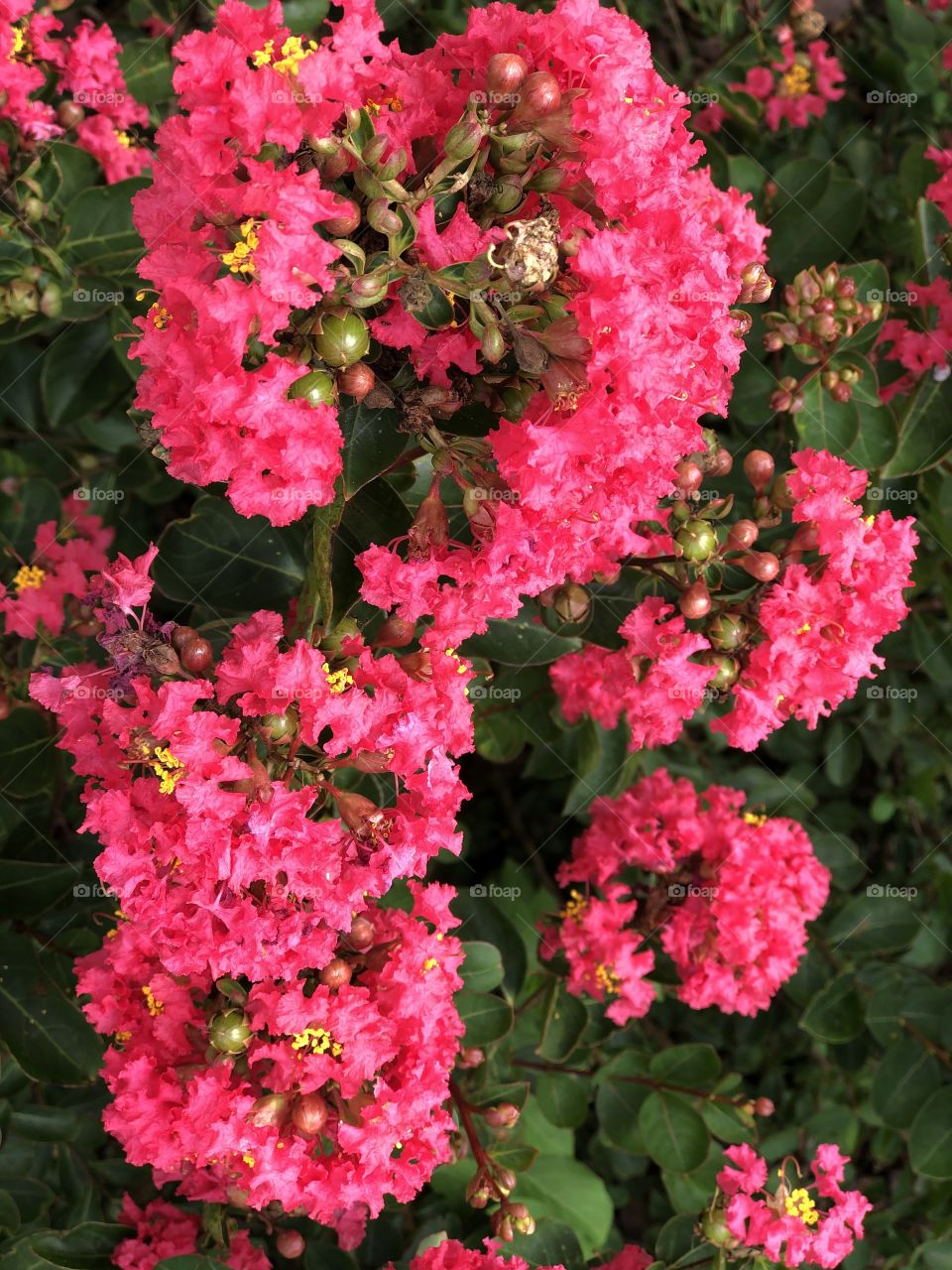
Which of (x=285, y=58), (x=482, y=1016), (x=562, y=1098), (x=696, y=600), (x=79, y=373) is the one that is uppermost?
(x=285, y=58)

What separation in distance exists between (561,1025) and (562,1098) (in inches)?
9.1

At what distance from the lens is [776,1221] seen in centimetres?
206

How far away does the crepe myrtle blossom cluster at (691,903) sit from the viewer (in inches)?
94.1

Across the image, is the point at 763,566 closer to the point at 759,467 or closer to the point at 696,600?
the point at 696,600

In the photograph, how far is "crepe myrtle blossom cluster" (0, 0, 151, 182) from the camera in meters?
2.20

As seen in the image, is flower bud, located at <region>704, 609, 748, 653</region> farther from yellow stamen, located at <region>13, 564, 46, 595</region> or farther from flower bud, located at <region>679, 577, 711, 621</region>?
yellow stamen, located at <region>13, 564, 46, 595</region>

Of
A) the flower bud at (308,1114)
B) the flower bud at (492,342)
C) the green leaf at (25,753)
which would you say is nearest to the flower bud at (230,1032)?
the flower bud at (308,1114)

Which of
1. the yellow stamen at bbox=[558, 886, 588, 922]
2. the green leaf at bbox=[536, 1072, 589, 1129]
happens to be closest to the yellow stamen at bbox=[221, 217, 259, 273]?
the yellow stamen at bbox=[558, 886, 588, 922]

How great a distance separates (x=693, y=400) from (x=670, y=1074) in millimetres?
1765

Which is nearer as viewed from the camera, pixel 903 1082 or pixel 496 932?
pixel 496 932

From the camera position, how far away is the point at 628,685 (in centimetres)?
207

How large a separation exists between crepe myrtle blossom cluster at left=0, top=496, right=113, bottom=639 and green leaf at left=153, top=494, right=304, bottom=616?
0.93 feet

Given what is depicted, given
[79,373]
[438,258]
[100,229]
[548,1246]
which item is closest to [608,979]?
[548,1246]

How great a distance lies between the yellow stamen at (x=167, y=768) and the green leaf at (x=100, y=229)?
4.16ft
